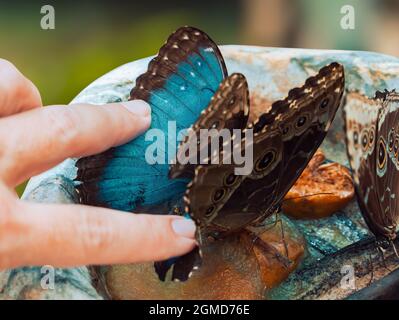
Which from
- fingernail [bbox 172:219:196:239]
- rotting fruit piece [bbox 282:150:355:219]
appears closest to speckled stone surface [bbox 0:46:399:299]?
rotting fruit piece [bbox 282:150:355:219]

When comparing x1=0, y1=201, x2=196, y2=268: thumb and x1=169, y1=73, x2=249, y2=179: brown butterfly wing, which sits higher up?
x1=169, y1=73, x2=249, y2=179: brown butterfly wing

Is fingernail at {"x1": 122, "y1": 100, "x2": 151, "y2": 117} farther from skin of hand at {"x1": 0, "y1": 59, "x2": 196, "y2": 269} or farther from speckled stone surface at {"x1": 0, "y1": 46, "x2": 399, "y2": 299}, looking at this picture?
speckled stone surface at {"x1": 0, "y1": 46, "x2": 399, "y2": 299}

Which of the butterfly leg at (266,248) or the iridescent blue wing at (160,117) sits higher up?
the iridescent blue wing at (160,117)

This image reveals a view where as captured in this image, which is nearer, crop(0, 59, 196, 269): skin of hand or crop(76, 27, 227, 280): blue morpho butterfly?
crop(0, 59, 196, 269): skin of hand

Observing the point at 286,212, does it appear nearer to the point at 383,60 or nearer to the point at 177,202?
the point at 177,202

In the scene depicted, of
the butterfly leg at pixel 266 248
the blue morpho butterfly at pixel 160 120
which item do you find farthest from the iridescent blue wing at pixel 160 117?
the butterfly leg at pixel 266 248

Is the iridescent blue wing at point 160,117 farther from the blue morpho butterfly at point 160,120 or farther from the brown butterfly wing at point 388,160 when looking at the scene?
the brown butterfly wing at point 388,160
